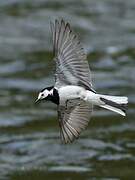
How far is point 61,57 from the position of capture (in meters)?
5.61

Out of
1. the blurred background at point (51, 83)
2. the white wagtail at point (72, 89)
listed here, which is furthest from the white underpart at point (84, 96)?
the blurred background at point (51, 83)

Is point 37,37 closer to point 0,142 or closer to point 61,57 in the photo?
point 0,142

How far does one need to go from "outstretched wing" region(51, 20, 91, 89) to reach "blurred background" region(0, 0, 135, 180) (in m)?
3.84

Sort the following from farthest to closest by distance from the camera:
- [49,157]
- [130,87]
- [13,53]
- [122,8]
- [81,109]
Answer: [122,8]
[13,53]
[130,87]
[49,157]
[81,109]

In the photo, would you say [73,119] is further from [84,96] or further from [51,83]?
[51,83]

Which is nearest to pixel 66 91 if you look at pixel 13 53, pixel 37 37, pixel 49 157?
pixel 49 157

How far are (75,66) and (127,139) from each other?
5.33 m

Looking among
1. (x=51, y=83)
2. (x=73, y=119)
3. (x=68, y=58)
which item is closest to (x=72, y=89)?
(x=68, y=58)

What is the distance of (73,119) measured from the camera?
574cm

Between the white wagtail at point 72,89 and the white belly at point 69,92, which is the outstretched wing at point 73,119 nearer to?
the white wagtail at point 72,89


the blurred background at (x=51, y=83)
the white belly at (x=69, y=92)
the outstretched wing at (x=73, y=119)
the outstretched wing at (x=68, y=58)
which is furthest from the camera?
the blurred background at (x=51, y=83)

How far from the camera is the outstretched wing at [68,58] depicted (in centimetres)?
548

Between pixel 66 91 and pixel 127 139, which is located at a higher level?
pixel 66 91

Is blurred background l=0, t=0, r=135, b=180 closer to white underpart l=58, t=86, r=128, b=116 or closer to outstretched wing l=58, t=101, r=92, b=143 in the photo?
outstretched wing l=58, t=101, r=92, b=143
